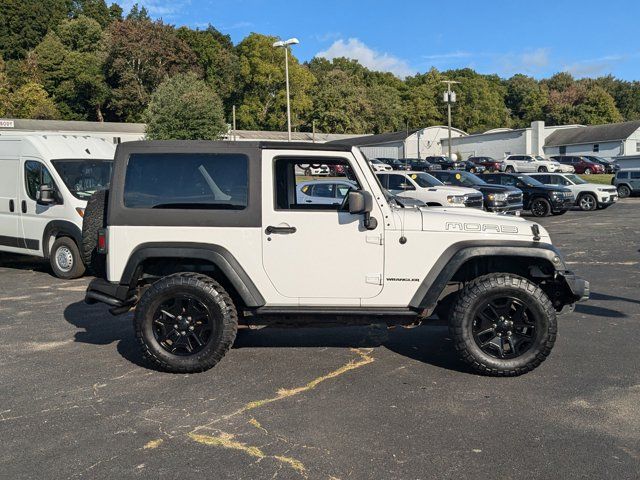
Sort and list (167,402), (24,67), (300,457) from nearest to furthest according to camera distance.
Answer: (300,457) → (167,402) → (24,67)

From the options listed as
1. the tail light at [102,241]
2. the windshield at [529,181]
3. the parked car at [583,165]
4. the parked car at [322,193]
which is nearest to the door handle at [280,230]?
the parked car at [322,193]

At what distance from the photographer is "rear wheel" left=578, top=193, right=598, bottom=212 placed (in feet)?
78.6

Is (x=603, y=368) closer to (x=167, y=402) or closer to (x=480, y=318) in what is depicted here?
(x=480, y=318)

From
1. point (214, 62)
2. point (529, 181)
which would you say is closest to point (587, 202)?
point (529, 181)

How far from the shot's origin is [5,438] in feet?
13.3

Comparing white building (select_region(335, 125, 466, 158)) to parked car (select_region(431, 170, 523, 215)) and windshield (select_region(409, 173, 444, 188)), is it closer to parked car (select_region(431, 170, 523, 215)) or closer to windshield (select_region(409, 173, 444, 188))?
parked car (select_region(431, 170, 523, 215))

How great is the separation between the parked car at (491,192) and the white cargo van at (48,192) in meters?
13.2

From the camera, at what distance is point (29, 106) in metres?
64.9

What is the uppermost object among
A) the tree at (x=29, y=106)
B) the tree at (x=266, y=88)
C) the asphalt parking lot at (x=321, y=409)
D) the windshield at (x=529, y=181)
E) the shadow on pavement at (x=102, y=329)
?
the tree at (x=266, y=88)

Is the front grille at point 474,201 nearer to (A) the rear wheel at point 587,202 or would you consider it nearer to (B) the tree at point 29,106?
(A) the rear wheel at point 587,202

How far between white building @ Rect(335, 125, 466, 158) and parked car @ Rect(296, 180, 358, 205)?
63.5 m

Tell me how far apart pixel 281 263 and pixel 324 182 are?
177 cm

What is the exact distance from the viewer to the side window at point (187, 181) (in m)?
5.18

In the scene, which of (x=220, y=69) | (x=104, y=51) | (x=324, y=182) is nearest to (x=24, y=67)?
(x=104, y=51)
